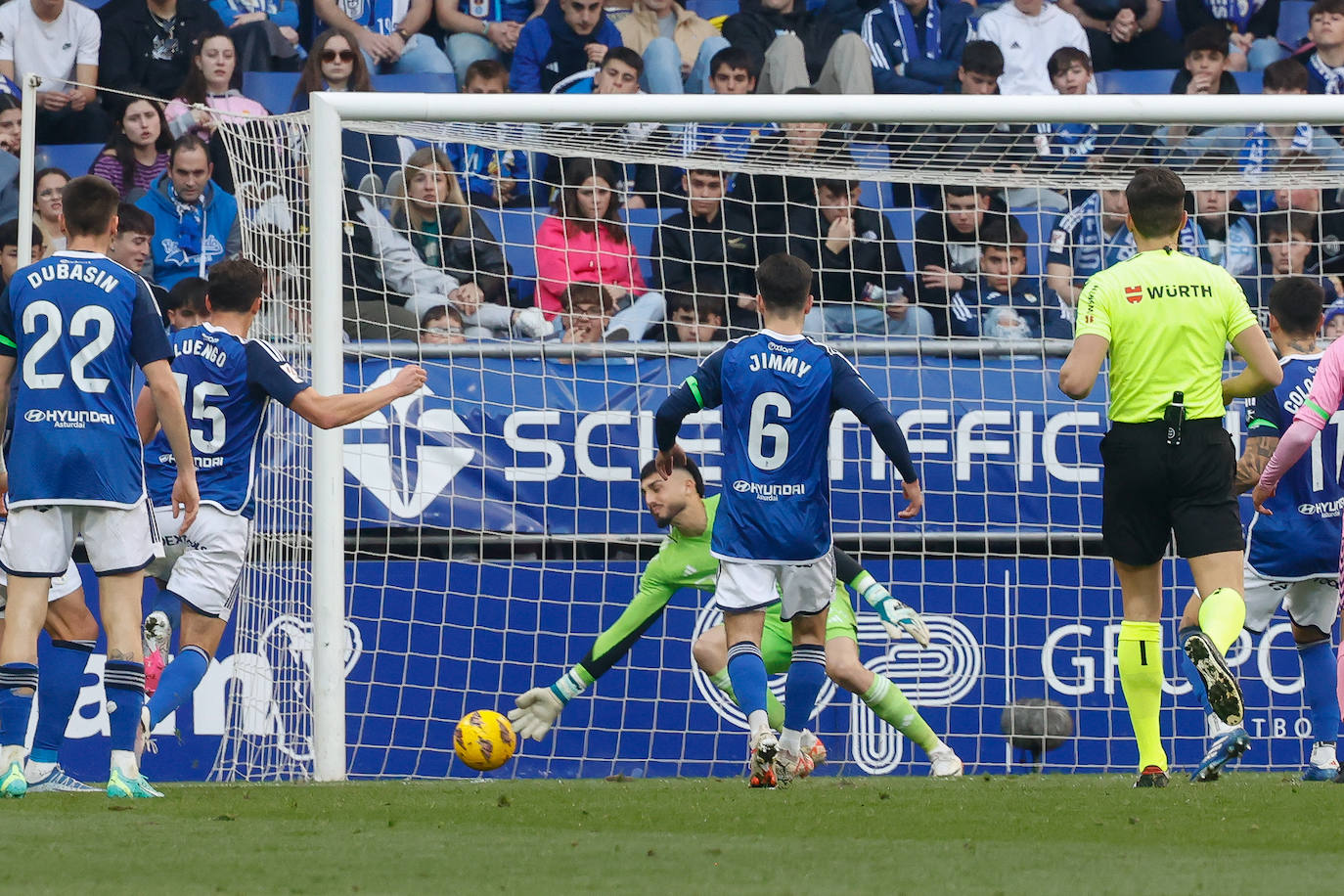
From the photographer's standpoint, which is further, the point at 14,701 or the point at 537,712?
the point at 537,712

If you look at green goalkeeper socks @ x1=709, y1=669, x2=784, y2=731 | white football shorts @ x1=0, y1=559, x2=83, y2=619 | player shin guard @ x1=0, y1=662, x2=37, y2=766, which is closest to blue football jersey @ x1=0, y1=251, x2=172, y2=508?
player shin guard @ x1=0, y1=662, x2=37, y2=766

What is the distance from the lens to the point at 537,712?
7.76 m

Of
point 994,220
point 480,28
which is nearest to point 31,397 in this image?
point 994,220

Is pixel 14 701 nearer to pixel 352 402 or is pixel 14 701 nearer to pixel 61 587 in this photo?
pixel 352 402

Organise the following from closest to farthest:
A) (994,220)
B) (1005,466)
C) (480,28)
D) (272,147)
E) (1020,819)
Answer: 1. (1020,819)
2. (272,147)
3. (1005,466)
4. (994,220)
5. (480,28)

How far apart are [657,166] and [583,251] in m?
0.83

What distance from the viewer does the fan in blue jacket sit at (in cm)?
1074

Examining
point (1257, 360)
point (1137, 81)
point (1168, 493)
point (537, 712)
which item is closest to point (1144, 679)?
point (1168, 493)

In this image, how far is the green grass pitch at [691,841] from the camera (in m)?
3.70

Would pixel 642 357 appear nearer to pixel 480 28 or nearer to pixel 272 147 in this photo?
pixel 272 147

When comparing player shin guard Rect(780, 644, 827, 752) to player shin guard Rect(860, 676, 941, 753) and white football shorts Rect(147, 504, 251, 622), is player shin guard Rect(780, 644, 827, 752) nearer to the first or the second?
player shin guard Rect(860, 676, 941, 753)

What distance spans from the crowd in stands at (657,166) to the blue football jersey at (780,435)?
2.48 m

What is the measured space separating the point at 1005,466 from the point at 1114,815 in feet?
13.8

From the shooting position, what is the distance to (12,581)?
5863 mm
